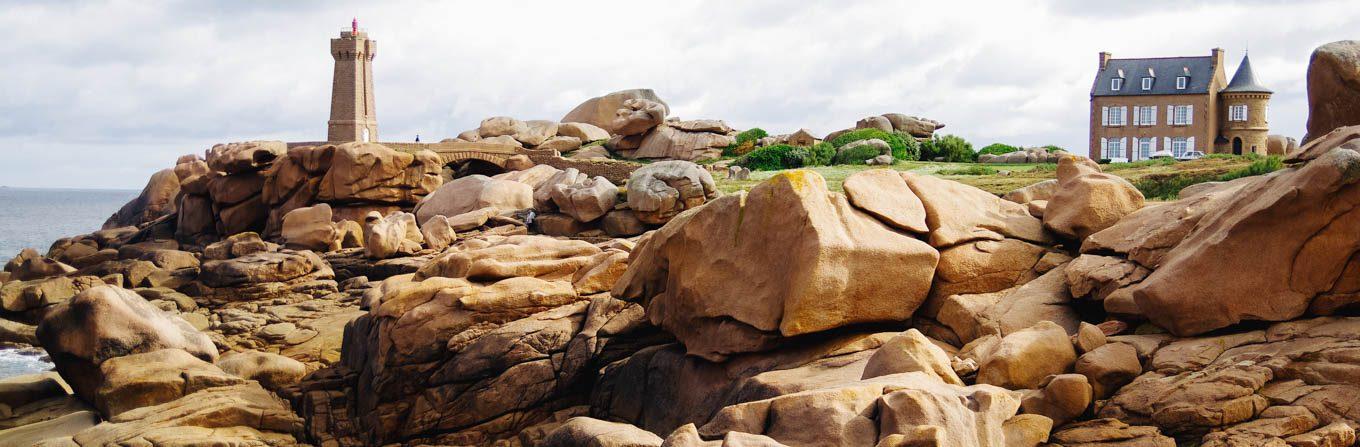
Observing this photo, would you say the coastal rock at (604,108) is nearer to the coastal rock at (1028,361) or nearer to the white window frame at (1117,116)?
the white window frame at (1117,116)

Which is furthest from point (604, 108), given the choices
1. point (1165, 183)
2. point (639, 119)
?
point (1165, 183)

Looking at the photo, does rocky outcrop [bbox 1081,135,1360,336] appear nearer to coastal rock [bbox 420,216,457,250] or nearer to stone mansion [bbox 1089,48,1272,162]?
coastal rock [bbox 420,216,457,250]

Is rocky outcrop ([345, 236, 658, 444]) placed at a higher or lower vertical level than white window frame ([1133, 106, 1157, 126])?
lower

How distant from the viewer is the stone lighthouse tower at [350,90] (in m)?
69.6

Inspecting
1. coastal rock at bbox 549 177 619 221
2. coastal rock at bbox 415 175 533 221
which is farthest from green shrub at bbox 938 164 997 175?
coastal rock at bbox 415 175 533 221

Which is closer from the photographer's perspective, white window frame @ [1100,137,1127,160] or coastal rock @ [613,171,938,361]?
coastal rock @ [613,171,938,361]

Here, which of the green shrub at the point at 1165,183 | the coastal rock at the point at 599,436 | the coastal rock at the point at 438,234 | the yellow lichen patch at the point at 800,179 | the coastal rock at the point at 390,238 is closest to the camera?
the coastal rock at the point at 599,436

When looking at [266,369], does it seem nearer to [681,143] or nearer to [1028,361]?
[1028,361]

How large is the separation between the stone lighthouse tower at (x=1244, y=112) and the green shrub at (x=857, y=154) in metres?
33.7

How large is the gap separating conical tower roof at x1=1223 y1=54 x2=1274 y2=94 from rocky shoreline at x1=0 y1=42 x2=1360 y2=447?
54.1 m

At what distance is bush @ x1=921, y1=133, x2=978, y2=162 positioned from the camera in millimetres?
45594

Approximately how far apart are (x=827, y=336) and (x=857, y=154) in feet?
103

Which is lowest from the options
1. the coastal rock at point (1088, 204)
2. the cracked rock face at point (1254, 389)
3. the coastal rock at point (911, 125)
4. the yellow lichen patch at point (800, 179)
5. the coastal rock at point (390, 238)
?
the cracked rock face at point (1254, 389)

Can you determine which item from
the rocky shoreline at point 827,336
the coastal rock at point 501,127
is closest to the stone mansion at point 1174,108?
the coastal rock at point 501,127
